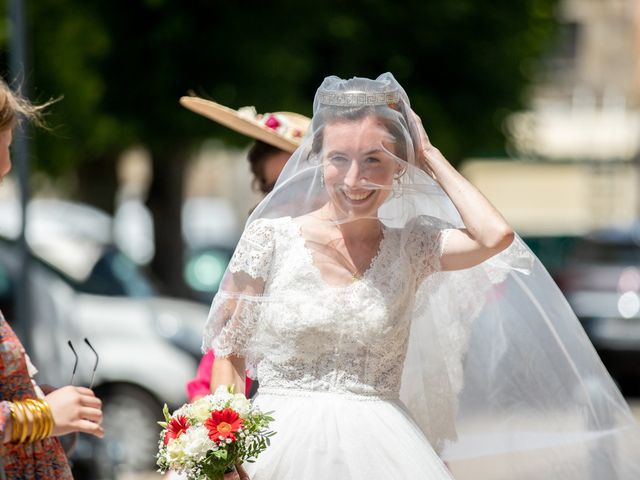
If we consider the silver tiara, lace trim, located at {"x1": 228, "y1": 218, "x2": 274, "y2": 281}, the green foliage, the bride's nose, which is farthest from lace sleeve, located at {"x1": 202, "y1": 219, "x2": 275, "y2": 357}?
the green foliage

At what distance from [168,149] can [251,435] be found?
1153cm

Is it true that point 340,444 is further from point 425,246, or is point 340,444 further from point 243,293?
point 425,246

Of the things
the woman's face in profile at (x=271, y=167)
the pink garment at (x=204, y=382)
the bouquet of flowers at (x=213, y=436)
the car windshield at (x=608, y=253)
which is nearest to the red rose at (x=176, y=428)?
the bouquet of flowers at (x=213, y=436)

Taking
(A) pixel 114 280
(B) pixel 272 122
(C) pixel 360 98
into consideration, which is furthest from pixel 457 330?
(A) pixel 114 280

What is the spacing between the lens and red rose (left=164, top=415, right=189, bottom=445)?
3.46m

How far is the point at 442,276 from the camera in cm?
392

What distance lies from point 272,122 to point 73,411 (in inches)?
70.4

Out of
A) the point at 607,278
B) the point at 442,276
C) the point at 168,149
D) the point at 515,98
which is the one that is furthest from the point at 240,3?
the point at 442,276

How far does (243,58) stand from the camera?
1368 cm

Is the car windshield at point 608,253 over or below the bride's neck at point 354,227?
over

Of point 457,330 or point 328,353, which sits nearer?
point 328,353

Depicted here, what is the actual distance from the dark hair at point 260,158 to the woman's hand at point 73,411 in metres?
1.57

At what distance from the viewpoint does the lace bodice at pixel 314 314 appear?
11.9 feet

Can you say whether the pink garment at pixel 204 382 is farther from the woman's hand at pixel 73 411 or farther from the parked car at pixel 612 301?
the parked car at pixel 612 301
